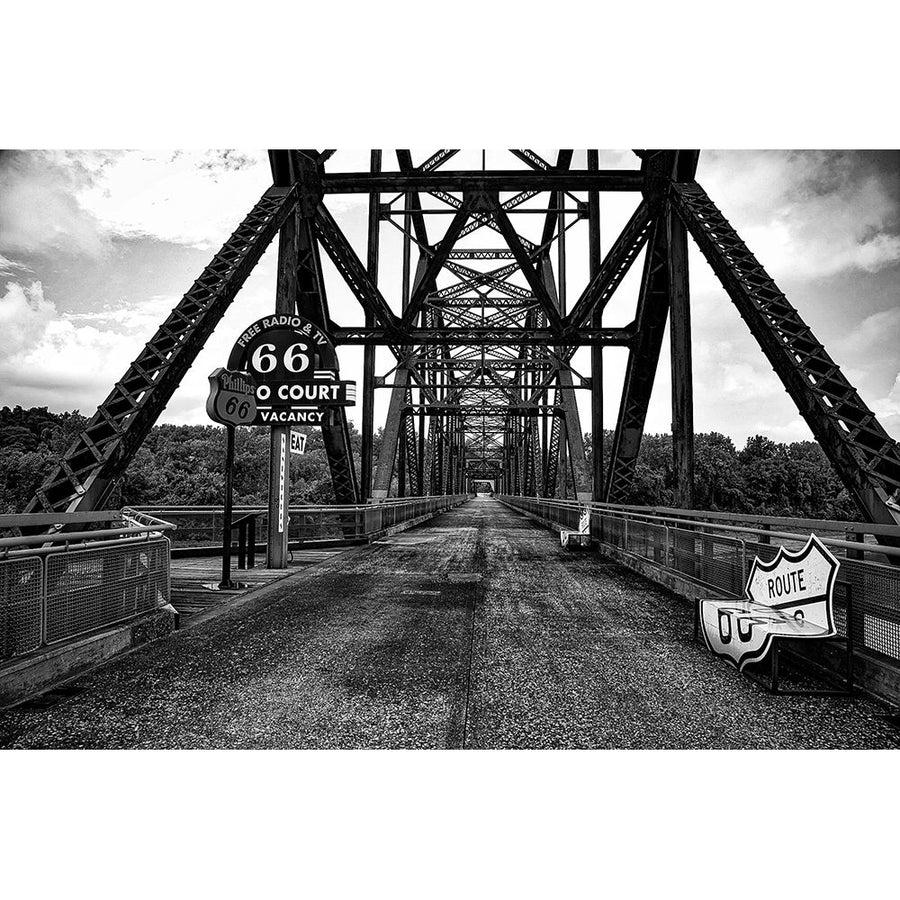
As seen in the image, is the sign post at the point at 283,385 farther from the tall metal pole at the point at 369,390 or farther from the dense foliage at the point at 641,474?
the dense foliage at the point at 641,474

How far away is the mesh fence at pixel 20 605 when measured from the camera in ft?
13.6

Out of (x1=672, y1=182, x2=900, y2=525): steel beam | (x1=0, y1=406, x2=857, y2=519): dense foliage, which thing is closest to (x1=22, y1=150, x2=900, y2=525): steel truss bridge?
(x1=672, y1=182, x2=900, y2=525): steel beam

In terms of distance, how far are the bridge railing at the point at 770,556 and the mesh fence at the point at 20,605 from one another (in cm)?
567

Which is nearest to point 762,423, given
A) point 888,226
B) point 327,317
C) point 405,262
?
point 888,226

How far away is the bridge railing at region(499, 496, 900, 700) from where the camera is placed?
402 cm

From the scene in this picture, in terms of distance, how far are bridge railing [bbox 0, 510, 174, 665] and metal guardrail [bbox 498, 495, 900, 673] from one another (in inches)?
223

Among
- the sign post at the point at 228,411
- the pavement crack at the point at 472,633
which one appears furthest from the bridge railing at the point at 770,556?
the sign post at the point at 228,411

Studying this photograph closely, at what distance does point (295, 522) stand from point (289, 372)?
4601 millimetres

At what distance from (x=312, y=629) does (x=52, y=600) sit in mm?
2346

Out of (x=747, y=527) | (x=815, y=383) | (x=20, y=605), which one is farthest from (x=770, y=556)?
(x=20, y=605)

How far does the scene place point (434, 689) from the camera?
171 inches

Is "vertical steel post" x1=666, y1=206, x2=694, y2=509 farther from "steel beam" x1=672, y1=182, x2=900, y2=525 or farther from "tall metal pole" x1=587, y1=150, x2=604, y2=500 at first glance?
"tall metal pole" x1=587, y1=150, x2=604, y2=500

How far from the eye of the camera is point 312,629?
6.14 meters

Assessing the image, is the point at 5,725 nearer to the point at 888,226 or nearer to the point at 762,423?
the point at 888,226
